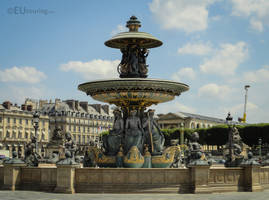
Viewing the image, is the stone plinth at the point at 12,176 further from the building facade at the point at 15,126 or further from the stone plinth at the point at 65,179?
the building facade at the point at 15,126

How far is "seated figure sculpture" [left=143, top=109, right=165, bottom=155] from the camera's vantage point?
1816 centimetres

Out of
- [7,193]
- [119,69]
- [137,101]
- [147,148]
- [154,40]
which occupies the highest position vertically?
[154,40]

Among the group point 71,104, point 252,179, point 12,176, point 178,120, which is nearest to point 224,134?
point 178,120

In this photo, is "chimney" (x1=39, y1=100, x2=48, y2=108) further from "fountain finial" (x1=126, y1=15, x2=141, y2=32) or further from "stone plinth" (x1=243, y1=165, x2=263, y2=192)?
"stone plinth" (x1=243, y1=165, x2=263, y2=192)

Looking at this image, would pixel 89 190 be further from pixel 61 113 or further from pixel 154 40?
pixel 61 113

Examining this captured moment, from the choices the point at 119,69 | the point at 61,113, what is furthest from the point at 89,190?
the point at 61,113

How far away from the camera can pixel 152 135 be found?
18.3 metres

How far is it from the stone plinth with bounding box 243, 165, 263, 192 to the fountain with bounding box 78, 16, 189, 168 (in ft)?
10.3

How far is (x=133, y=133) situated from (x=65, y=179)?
397 centimetres

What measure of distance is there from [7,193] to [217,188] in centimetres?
680

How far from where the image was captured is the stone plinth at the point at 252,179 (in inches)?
625

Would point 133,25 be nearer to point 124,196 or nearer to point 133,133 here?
point 133,133

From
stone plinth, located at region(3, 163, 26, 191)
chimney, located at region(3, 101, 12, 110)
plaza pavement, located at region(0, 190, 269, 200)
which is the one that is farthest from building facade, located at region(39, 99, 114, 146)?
plaza pavement, located at region(0, 190, 269, 200)

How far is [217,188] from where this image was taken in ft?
49.9
